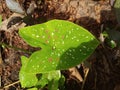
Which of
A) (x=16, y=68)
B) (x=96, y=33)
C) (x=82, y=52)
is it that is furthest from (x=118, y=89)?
(x=16, y=68)

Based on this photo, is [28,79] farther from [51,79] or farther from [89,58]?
[89,58]

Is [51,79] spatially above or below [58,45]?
below

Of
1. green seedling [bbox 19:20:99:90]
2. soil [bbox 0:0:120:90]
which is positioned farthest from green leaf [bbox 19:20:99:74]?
soil [bbox 0:0:120:90]

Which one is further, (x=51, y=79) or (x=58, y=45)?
(x=51, y=79)

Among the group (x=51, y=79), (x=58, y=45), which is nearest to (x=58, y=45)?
(x=58, y=45)

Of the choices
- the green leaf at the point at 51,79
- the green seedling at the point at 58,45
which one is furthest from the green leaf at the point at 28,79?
the green seedling at the point at 58,45

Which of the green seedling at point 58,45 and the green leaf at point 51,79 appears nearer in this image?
the green seedling at point 58,45

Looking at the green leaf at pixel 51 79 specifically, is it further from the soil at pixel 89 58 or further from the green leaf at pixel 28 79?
the soil at pixel 89 58

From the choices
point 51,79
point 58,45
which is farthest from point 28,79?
point 58,45
